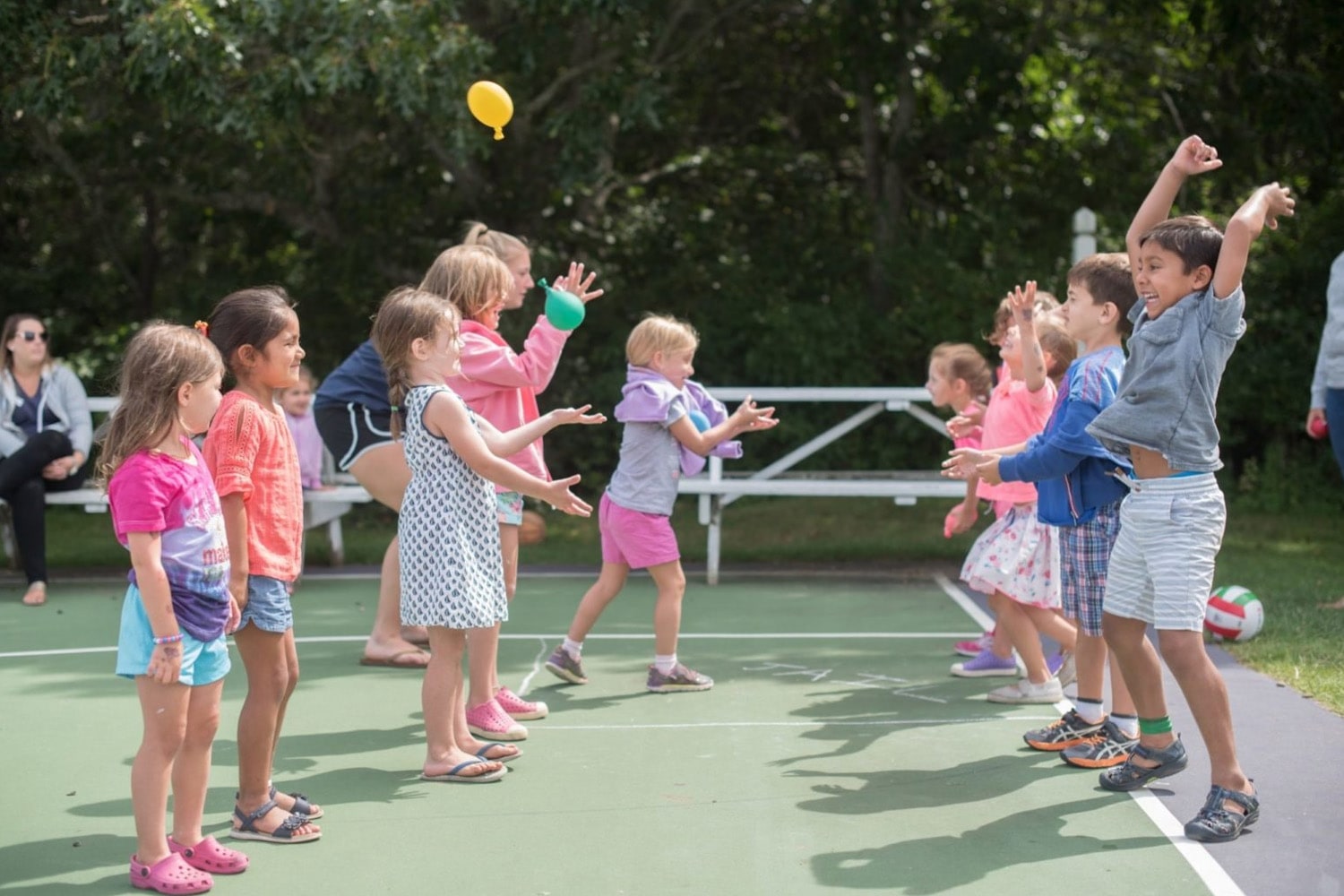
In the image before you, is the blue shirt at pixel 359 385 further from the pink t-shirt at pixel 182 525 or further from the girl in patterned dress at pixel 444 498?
the pink t-shirt at pixel 182 525

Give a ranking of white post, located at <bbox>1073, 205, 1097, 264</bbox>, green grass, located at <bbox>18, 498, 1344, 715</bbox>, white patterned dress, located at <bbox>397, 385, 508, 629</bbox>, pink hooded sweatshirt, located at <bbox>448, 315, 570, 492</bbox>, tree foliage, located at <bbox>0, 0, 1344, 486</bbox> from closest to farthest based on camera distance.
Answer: white patterned dress, located at <bbox>397, 385, 508, 629</bbox> → pink hooded sweatshirt, located at <bbox>448, 315, 570, 492</bbox> → green grass, located at <bbox>18, 498, 1344, 715</bbox> → white post, located at <bbox>1073, 205, 1097, 264</bbox> → tree foliage, located at <bbox>0, 0, 1344, 486</bbox>

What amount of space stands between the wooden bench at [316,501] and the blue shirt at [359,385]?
2.47m

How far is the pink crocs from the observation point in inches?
218

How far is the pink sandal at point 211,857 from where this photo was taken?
4.09 m

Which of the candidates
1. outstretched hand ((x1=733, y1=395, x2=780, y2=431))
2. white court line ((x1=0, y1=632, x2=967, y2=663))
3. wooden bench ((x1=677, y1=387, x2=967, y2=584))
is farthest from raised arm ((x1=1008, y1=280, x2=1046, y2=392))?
wooden bench ((x1=677, y1=387, x2=967, y2=584))

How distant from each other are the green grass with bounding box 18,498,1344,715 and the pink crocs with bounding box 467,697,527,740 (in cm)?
323

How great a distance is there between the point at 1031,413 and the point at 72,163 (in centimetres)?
979

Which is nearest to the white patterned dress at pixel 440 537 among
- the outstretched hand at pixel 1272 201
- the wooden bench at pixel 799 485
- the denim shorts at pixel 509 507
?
the denim shorts at pixel 509 507

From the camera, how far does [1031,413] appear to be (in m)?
6.15

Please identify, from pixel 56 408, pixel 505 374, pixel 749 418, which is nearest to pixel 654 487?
pixel 749 418

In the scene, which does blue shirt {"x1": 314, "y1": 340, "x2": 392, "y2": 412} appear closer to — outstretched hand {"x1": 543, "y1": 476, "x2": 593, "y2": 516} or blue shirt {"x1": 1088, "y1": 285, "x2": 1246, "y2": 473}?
outstretched hand {"x1": 543, "y1": 476, "x2": 593, "y2": 516}

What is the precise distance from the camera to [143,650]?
12.7 feet

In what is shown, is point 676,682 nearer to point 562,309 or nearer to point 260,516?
point 562,309

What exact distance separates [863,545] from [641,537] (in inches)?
188
